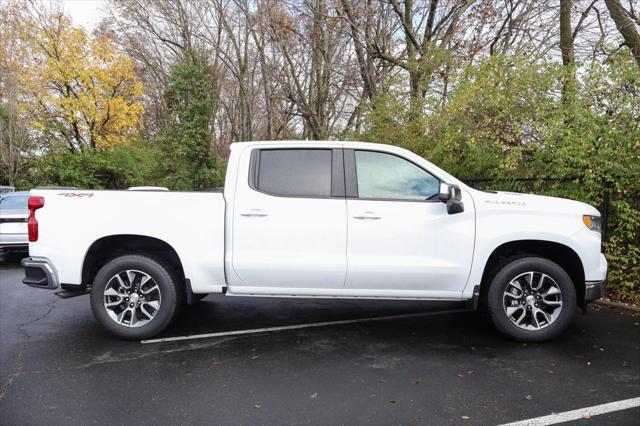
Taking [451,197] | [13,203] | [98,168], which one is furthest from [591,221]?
[98,168]

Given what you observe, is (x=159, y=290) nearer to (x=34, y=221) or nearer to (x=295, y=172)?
(x=34, y=221)

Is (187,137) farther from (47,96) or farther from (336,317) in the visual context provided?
(336,317)

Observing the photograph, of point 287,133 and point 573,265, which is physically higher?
point 287,133

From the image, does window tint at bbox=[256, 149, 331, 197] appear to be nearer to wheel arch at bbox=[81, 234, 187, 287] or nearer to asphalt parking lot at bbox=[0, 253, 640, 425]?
wheel arch at bbox=[81, 234, 187, 287]

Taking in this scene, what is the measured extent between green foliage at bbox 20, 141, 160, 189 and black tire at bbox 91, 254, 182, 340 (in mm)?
21688

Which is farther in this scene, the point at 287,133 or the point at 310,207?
the point at 287,133

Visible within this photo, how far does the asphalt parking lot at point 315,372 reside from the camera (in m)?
3.10

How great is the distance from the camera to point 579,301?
4566mm

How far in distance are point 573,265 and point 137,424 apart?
4.30m

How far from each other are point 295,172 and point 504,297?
2.46m

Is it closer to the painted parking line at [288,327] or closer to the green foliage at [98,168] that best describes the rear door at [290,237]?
the painted parking line at [288,327]

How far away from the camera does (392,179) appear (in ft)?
14.6

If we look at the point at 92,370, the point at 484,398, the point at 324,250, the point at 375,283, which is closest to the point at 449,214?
the point at 375,283

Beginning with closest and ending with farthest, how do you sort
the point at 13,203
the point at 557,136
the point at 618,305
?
the point at 618,305, the point at 557,136, the point at 13,203
